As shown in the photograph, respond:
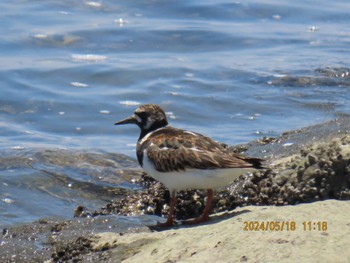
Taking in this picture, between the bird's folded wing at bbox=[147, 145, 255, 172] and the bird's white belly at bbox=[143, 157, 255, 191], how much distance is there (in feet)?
0.09

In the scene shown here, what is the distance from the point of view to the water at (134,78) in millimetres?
8570

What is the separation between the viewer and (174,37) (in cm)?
1363

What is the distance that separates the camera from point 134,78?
11.8 meters

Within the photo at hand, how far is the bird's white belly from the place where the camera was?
5156mm

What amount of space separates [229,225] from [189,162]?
606 millimetres

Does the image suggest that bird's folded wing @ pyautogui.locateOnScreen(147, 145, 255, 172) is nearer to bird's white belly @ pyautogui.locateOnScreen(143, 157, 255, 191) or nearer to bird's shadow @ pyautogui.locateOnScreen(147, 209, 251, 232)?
bird's white belly @ pyautogui.locateOnScreen(143, 157, 255, 191)

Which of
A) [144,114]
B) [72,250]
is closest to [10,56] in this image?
[144,114]

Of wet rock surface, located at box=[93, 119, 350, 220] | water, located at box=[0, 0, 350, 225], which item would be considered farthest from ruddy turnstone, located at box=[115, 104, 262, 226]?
water, located at box=[0, 0, 350, 225]

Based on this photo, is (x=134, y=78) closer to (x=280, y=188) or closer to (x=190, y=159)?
(x=280, y=188)

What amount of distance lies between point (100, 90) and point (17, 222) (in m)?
4.64

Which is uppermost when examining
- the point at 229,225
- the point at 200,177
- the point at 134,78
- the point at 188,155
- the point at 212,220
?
the point at 188,155

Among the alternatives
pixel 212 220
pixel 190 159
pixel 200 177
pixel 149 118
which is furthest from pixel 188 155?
A: pixel 149 118

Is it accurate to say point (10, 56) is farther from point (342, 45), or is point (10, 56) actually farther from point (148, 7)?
point (342, 45)

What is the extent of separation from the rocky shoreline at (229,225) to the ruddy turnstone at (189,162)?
21 cm
